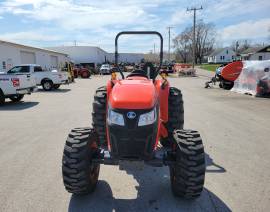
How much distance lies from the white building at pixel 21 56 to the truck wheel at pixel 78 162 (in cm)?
2665

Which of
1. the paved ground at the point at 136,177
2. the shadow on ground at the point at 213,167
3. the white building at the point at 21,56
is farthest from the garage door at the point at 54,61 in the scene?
the shadow on ground at the point at 213,167

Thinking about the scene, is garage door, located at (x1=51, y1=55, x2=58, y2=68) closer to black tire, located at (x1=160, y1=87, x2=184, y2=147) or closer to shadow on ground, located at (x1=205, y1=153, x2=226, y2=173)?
black tire, located at (x1=160, y1=87, x2=184, y2=147)

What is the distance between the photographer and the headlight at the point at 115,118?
358 centimetres

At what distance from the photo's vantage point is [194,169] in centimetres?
364

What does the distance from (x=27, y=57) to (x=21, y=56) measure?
2363mm

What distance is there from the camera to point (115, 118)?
3623 mm

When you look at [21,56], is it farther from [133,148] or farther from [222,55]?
[222,55]

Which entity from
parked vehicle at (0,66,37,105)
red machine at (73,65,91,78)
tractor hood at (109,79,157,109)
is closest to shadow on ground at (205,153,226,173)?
tractor hood at (109,79,157,109)

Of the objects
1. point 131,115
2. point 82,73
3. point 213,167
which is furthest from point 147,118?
point 82,73

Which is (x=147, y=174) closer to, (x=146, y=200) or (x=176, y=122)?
(x=146, y=200)

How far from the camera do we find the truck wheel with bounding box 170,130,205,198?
364cm

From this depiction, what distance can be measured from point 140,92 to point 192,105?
908 cm

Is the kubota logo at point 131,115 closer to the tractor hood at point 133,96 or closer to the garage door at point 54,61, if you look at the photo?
the tractor hood at point 133,96

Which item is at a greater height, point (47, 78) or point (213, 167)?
point (47, 78)
